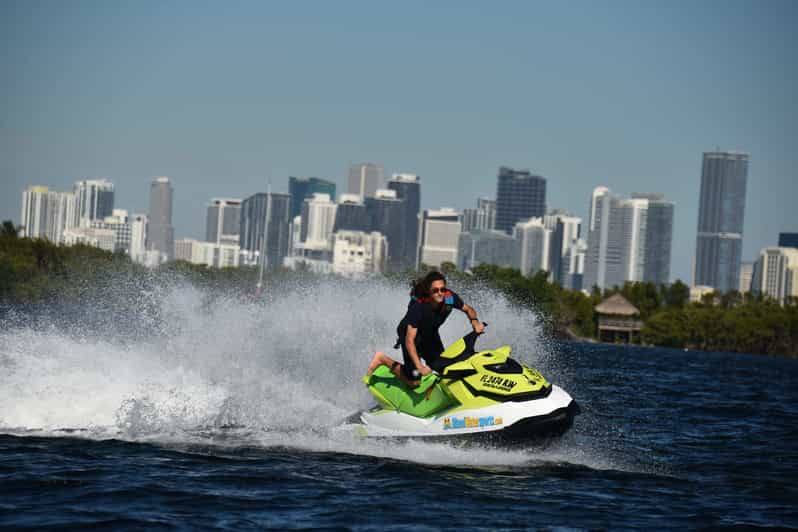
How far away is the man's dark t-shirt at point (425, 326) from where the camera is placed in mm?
12812

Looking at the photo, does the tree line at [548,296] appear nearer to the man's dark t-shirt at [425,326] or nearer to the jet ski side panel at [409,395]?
the jet ski side panel at [409,395]

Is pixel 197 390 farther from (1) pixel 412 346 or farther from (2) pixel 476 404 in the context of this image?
(2) pixel 476 404

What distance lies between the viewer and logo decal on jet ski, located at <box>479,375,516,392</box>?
12.3 m

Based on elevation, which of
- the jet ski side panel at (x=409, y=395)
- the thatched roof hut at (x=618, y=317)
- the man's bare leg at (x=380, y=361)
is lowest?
the thatched roof hut at (x=618, y=317)

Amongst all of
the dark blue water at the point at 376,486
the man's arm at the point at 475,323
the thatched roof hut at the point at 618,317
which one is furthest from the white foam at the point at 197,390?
the thatched roof hut at the point at 618,317

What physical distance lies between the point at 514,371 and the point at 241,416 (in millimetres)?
3837

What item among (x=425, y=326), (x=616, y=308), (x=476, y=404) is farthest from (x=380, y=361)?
(x=616, y=308)

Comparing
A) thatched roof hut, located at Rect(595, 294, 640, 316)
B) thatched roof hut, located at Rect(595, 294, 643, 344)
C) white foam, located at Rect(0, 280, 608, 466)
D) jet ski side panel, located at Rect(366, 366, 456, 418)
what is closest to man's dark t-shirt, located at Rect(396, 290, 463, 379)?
jet ski side panel, located at Rect(366, 366, 456, 418)

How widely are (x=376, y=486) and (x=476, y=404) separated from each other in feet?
5.54

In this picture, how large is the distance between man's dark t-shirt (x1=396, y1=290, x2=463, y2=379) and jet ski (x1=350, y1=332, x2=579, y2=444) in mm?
255

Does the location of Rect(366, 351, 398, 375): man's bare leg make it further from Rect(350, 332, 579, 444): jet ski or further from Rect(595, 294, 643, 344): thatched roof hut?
Rect(595, 294, 643, 344): thatched roof hut

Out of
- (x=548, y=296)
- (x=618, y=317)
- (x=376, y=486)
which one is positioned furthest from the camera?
(x=618, y=317)

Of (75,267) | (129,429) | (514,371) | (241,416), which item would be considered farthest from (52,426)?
(75,267)

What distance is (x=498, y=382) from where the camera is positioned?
12.3 metres
